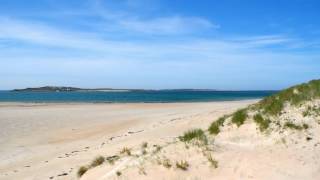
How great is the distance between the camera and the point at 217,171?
24.3 ft

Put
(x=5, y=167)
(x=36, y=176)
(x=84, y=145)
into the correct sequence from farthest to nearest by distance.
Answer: (x=84, y=145)
(x=5, y=167)
(x=36, y=176)

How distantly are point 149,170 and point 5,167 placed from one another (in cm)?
684

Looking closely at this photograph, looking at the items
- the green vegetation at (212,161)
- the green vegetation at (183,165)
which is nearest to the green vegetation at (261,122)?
the green vegetation at (212,161)

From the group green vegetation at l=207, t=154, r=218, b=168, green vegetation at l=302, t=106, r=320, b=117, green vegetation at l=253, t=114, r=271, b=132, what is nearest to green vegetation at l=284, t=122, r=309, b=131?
green vegetation at l=253, t=114, r=271, b=132

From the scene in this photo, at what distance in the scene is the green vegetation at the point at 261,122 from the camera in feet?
29.5

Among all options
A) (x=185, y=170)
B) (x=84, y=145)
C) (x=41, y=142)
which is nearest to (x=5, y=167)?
(x=84, y=145)

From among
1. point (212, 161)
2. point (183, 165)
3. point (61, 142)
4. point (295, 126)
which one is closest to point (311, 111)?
point (295, 126)

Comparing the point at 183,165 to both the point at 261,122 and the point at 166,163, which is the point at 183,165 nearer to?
the point at 166,163

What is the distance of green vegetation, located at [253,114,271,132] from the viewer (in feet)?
29.5

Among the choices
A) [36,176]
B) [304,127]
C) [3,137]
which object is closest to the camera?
[304,127]

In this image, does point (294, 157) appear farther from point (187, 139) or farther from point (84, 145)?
point (84, 145)

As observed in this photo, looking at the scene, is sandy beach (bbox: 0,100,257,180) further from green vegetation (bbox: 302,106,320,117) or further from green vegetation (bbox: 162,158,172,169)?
green vegetation (bbox: 302,106,320,117)

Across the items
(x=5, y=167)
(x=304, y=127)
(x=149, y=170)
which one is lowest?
(x=5, y=167)

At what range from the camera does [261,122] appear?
9.31 metres
